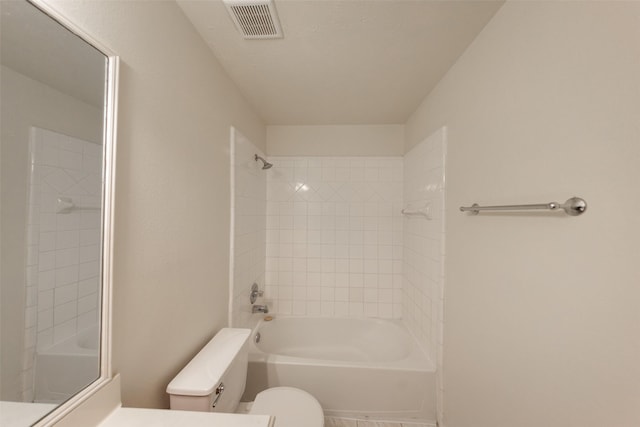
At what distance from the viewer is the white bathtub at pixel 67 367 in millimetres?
552

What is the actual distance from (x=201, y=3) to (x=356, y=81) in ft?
3.11

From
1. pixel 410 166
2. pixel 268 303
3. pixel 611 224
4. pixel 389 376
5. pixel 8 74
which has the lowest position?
pixel 389 376

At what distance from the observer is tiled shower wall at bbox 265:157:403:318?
7.80ft

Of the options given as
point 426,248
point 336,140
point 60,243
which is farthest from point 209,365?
point 336,140

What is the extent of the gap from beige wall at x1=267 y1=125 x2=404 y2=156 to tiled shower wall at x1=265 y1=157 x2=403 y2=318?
74mm

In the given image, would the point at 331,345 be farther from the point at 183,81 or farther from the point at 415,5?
the point at 415,5

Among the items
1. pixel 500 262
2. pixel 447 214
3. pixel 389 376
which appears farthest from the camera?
pixel 389 376

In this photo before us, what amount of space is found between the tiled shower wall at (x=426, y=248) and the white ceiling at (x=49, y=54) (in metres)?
1.62

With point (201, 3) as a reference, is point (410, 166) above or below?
below

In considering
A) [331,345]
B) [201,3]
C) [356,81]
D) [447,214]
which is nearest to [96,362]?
[201,3]

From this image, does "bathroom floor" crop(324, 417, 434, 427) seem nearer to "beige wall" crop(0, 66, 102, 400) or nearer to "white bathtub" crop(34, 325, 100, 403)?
"white bathtub" crop(34, 325, 100, 403)

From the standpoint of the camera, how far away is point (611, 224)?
1.90 ft

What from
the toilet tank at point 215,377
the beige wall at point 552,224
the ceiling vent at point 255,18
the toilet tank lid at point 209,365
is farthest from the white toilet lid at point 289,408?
the ceiling vent at point 255,18

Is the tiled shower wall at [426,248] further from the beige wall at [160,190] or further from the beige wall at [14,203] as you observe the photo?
the beige wall at [14,203]
